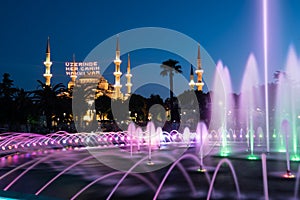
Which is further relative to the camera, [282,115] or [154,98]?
[154,98]

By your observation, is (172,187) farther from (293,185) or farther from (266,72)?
(266,72)

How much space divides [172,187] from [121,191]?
105 cm

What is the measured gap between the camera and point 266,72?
18500mm

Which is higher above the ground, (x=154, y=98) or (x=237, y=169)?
(x=154, y=98)

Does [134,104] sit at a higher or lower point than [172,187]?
higher

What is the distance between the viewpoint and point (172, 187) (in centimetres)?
724

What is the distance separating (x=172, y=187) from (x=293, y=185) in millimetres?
2256

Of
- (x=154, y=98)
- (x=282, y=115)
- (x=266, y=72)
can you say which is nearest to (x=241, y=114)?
(x=282, y=115)

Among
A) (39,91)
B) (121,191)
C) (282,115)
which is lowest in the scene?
(121,191)

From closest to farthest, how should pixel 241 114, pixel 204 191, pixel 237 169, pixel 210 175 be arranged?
pixel 204 191, pixel 210 175, pixel 237 169, pixel 241 114

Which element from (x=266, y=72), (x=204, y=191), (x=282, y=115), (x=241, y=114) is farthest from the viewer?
(x=241, y=114)

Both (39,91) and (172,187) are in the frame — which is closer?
(172,187)

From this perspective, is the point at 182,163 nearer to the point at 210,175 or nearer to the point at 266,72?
the point at 210,175

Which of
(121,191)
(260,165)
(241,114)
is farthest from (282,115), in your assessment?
(121,191)
